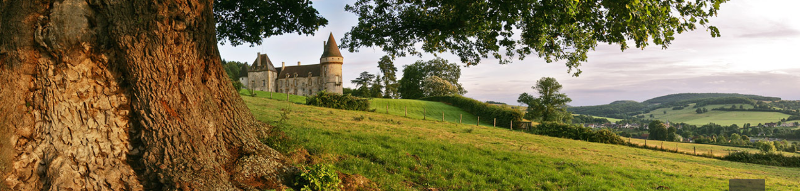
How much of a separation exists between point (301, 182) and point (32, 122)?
11.9ft

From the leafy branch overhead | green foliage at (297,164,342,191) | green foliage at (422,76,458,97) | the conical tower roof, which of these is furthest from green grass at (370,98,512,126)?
green foliage at (297,164,342,191)

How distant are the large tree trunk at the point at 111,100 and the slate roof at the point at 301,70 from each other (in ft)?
283

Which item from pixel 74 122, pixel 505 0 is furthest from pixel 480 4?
pixel 74 122

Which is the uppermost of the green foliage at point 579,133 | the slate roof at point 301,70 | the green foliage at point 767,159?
the slate roof at point 301,70

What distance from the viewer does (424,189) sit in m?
8.48

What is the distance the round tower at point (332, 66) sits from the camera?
270 feet

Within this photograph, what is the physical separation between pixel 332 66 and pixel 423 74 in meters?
19.5

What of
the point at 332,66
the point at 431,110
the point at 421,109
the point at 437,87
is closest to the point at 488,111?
the point at 431,110

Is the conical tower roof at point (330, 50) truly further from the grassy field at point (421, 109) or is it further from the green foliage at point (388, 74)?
the grassy field at point (421, 109)

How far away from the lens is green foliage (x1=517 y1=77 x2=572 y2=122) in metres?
60.0

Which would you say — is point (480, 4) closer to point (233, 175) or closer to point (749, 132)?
point (233, 175)

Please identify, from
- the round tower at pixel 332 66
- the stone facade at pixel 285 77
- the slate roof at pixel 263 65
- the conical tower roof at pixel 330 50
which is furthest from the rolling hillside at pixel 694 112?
the slate roof at pixel 263 65

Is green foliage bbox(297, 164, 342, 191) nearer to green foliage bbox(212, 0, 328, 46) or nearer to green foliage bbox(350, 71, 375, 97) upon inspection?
green foliage bbox(212, 0, 328, 46)

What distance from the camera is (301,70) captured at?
94.8 meters
